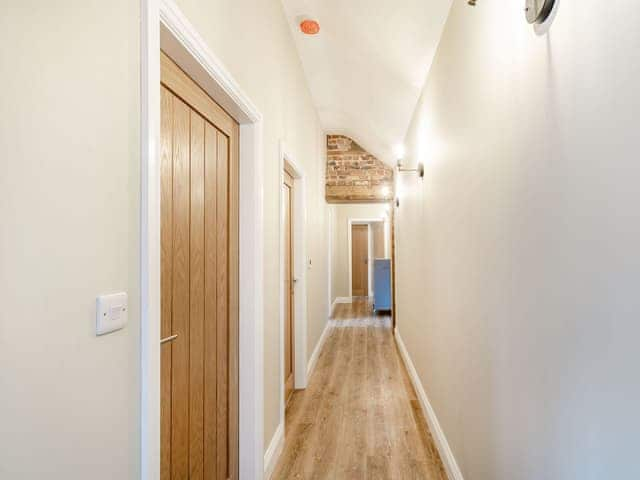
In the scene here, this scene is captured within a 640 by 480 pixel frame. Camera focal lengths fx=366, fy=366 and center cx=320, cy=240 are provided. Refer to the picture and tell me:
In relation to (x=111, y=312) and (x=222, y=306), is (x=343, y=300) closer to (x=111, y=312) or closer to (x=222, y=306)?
(x=222, y=306)

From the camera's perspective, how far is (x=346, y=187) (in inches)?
225

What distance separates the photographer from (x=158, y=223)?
978mm

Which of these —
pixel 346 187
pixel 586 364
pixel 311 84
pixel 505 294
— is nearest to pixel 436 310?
pixel 505 294

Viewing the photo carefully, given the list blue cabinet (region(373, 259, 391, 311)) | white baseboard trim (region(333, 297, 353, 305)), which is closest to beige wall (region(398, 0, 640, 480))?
blue cabinet (region(373, 259, 391, 311))

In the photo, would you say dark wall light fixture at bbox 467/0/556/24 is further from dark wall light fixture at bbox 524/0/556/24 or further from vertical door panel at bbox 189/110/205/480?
vertical door panel at bbox 189/110/205/480

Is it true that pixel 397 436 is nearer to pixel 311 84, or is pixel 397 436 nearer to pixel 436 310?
pixel 436 310

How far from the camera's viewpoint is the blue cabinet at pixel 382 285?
22.1 feet

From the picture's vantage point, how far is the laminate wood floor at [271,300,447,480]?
215 centimetres

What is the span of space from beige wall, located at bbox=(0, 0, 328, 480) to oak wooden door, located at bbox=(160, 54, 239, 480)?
0.33 m

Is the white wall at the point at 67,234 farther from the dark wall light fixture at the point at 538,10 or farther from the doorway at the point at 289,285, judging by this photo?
the doorway at the point at 289,285

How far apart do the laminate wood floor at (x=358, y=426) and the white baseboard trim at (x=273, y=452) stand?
0.15ft

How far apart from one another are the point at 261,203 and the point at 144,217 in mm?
1055

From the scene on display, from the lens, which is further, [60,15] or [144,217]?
[144,217]

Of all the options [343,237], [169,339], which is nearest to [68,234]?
[169,339]
